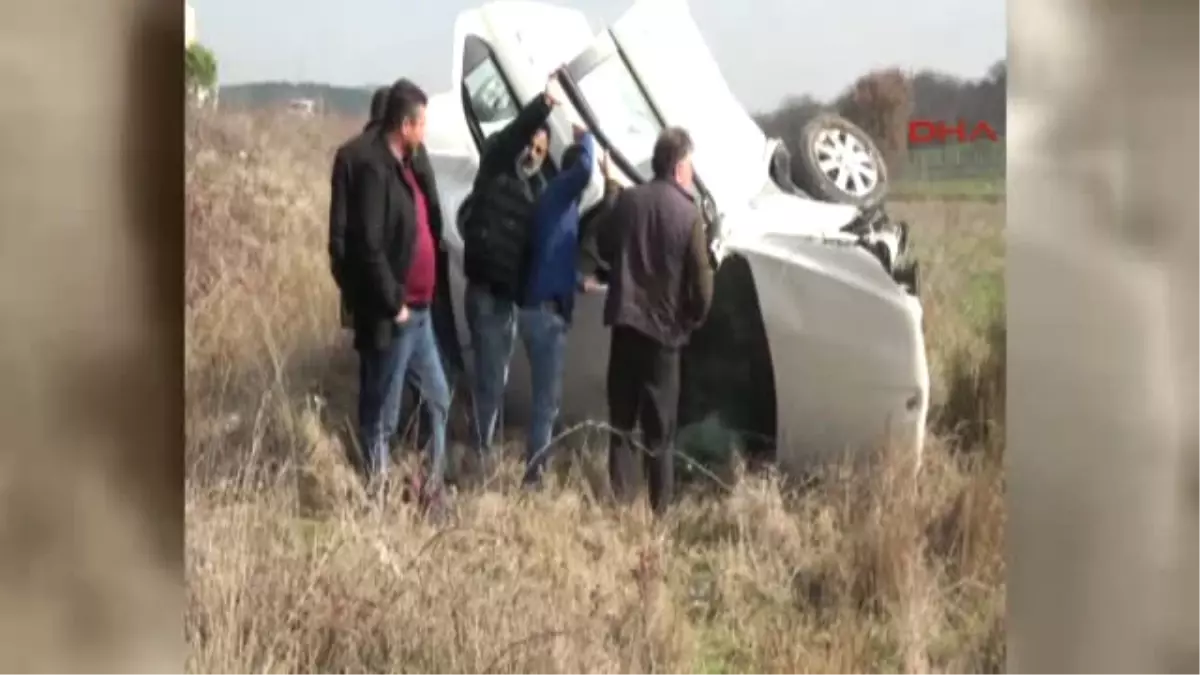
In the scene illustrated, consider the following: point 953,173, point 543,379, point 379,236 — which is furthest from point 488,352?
point 953,173

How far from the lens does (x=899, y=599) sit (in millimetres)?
1336

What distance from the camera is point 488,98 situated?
1.37m

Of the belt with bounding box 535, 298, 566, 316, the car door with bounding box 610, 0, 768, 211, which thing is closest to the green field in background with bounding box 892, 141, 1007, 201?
the car door with bounding box 610, 0, 768, 211

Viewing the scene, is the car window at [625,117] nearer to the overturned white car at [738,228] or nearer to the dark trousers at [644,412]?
the overturned white car at [738,228]

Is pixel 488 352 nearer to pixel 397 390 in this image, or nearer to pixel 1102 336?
pixel 397 390

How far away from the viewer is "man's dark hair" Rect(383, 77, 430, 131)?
1370mm

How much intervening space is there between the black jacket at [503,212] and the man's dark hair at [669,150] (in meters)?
0.12

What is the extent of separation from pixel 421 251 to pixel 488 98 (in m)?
0.18

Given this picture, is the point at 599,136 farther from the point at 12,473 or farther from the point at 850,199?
the point at 12,473

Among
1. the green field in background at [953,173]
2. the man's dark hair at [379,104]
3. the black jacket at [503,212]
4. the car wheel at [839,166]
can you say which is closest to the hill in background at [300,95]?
the man's dark hair at [379,104]

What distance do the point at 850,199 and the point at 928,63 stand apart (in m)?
0.16

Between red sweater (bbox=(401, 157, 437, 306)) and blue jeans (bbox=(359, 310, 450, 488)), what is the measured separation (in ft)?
0.13

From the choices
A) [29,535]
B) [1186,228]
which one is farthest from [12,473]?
[1186,228]

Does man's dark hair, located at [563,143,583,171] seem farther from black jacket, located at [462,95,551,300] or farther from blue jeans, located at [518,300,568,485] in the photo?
blue jeans, located at [518,300,568,485]
